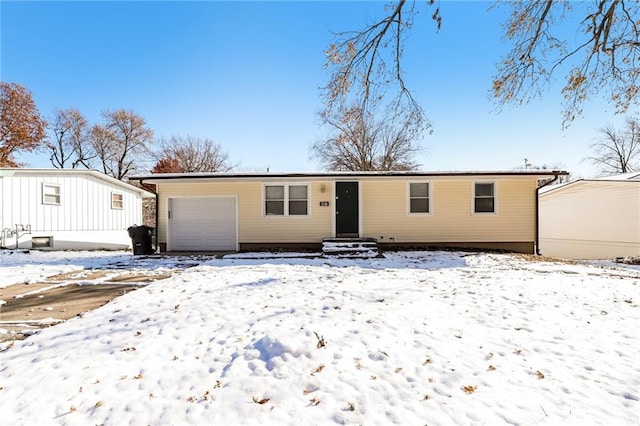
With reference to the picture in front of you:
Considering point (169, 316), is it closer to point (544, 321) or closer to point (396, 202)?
point (544, 321)

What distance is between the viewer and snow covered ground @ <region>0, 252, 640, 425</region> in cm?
235

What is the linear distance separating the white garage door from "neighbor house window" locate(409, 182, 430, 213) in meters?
6.74

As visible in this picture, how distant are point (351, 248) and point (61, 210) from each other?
40.6 ft

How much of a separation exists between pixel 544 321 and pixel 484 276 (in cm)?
289

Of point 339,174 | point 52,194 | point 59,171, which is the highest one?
point 59,171

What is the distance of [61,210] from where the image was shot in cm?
1334

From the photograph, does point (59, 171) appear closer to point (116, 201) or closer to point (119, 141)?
point (116, 201)

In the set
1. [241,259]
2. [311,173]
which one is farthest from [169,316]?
[311,173]

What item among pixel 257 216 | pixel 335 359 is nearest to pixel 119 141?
pixel 257 216

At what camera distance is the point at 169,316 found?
4.20 m

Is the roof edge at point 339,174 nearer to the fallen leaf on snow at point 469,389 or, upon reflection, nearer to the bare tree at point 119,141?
the fallen leaf on snow at point 469,389

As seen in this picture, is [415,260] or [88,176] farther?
[88,176]

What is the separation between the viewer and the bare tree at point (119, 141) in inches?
1320

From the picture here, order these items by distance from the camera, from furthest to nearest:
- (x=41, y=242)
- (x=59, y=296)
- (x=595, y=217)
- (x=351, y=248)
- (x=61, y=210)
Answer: (x=595, y=217) < (x=61, y=210) < (x=41, y=242) < (x=351, y=248) < (x=59, y=296)
